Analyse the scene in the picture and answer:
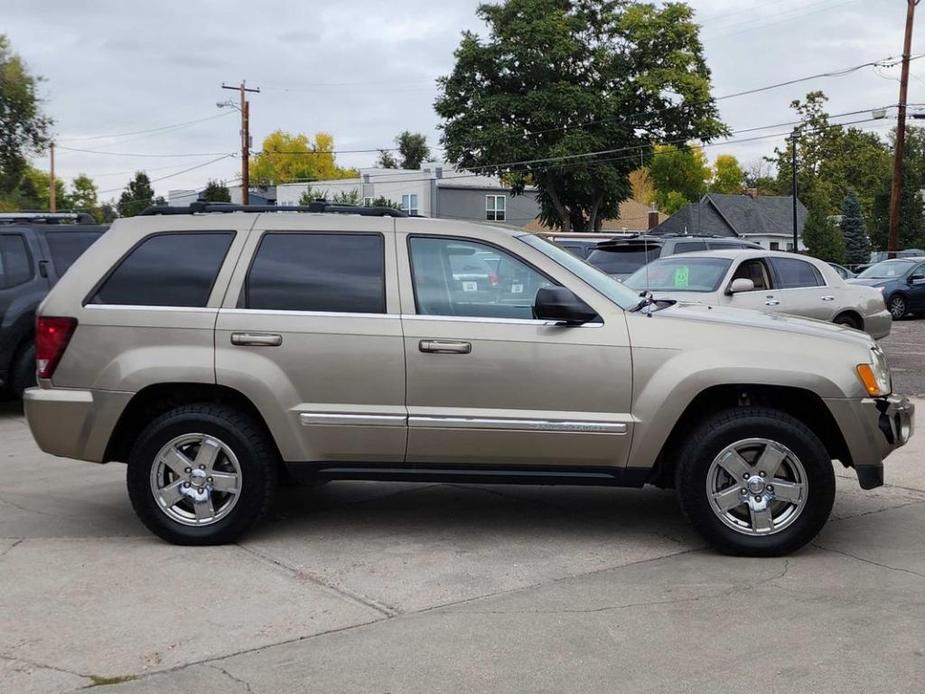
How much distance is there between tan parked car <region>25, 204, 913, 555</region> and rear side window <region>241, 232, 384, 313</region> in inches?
0.4

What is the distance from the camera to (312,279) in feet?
20.2

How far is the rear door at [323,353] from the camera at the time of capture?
5953 mm

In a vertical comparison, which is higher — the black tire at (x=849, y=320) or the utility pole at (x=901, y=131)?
the utility pole at (x=901, y=131)

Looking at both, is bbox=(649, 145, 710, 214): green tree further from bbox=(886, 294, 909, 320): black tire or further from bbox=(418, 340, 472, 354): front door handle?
bbox=(418, 340, 472, 354): front door handle

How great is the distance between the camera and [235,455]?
5.99m

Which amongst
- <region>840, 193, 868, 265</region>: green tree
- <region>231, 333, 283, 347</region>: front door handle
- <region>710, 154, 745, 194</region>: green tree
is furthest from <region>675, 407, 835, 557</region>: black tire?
<region>710, 154, 745, 194</region>: green tree

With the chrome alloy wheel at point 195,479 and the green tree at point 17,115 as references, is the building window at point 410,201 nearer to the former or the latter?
the green tree at point 17,115

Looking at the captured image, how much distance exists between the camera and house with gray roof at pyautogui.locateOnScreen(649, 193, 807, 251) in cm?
8362

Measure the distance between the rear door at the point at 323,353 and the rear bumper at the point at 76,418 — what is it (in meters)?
0.64

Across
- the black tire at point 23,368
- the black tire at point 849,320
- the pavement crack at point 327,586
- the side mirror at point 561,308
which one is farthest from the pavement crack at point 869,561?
the black tire at point 849,320

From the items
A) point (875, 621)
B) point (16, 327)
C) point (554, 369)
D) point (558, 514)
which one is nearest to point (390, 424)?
point (554, 369)

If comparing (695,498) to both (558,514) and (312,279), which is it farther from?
(312,279)

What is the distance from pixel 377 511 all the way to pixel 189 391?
148cm

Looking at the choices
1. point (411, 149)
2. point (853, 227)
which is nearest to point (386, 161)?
point (411, 149)
